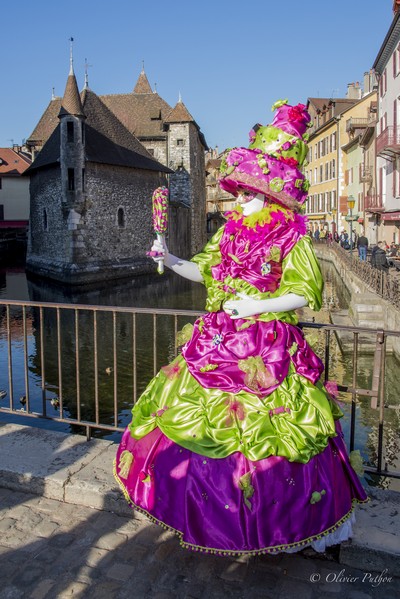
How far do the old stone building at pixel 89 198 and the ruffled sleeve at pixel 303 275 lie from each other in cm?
2364

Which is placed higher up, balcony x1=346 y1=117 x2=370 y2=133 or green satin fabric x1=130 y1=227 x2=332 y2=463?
balcony x1=346 y1=117 x2=370 y2=133

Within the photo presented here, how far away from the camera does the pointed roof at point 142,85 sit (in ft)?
149

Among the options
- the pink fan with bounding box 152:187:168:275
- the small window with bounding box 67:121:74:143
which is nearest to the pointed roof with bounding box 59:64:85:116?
the small window with bounding box 67:121:74:143

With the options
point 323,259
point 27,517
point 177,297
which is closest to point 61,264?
point 177,297

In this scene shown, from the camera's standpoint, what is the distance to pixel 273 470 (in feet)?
7.95

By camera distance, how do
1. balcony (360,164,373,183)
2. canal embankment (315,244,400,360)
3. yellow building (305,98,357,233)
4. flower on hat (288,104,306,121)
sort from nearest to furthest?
1. flower on hat (288,104,306,121)
2. canal embankment (315,244,400,360)
3. balcony (360,164,373,183)
4. yellow building (305,98,357,233)

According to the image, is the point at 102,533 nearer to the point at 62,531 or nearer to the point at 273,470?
the point at 62,531

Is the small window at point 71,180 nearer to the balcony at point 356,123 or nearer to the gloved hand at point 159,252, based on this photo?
the balcony at point 356,123

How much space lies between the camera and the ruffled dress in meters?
2.41

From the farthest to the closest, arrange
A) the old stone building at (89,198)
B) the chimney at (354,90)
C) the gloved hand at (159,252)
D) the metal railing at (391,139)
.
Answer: the chimney at (354,90)
the old stone building at (89,198)
the metal railing at (391,139)
the gloved hand at (159,252)

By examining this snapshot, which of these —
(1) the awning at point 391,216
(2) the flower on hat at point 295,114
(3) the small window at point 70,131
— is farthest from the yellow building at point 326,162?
(2) the flower on hat at point 295,114

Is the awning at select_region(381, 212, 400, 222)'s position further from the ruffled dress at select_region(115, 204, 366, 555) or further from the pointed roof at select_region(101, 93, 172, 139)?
the ruffled dress at select_region(115, 204, 366, 555)

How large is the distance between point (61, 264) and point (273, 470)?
2609cm

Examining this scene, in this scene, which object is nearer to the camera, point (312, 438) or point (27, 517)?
point (312, 438)
